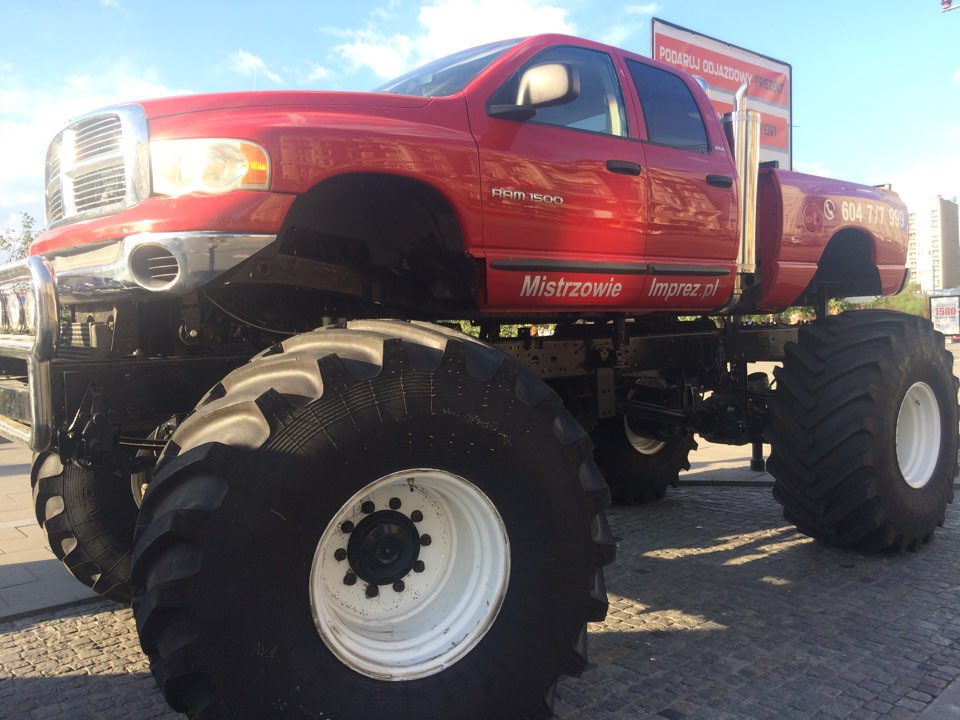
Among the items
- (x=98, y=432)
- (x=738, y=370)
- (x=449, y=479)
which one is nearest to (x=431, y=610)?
(x=449, y=479)

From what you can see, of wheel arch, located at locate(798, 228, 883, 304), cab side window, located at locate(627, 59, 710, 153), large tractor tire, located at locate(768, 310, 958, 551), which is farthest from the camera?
wheel arch, located at locate(798, 228, 883, 304)

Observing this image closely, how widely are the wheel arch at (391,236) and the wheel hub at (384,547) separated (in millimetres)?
1283

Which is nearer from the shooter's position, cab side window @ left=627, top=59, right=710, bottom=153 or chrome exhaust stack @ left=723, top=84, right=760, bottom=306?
cab side window @ left=627, top=59, right=710, bottom=153

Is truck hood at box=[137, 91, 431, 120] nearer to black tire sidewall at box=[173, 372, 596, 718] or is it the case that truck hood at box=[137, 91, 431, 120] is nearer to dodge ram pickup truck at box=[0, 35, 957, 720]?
dodge ram pickup truck at box=[0, 35, 957, 720]

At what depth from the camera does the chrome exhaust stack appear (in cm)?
455

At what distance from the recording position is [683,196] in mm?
4219

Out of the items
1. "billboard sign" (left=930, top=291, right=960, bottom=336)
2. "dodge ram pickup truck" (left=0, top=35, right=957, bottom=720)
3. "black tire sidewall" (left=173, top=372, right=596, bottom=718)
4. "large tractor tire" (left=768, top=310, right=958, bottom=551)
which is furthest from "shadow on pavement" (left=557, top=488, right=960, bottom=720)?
"billboard sign" (left=930, top=291, right=960, bottom=336)

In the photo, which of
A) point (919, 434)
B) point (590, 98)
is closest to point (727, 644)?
point (919, 434)

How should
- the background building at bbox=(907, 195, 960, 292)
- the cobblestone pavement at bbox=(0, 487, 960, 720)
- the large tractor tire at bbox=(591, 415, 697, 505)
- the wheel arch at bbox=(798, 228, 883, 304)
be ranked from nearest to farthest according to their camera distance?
the cobblestone pavement at bbox=(0, 487, 960, 720) → the wheel arch at bbox=(798, 228, 883, 304) → the large tractor tire at bbox=(591, 415, 697, 505) → the background building at bbox=(907, 195, 960, 292)

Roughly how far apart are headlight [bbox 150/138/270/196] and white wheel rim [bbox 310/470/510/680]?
1.20 metres

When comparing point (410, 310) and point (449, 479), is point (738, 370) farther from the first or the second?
point (449, 479)

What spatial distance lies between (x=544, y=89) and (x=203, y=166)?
1.46 meters

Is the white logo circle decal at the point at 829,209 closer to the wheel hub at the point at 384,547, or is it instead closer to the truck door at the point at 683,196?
the truck door at the point at 683,196

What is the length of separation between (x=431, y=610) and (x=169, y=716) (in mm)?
1138
